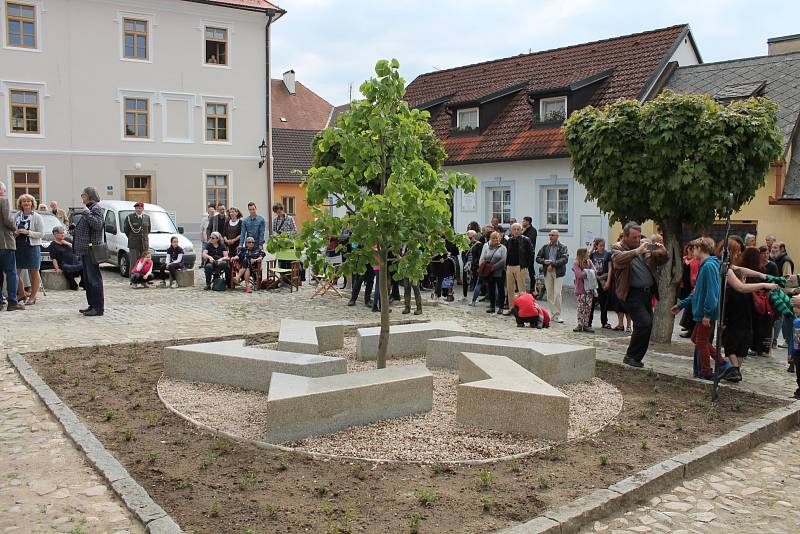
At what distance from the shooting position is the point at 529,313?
13156 millimetres

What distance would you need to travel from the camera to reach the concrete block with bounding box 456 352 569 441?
6543 millimetres

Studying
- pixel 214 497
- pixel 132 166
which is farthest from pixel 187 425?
pixel 132 166

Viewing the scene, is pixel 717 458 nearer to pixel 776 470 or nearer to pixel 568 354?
pixel 776 470

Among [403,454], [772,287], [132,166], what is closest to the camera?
[403,454]

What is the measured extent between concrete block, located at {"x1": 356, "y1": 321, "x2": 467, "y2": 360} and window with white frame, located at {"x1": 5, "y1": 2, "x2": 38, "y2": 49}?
27.0 m

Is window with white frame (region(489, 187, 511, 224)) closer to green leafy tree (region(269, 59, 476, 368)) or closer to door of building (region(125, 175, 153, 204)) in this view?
green leafy tree (region(269, 59, 476, 368))

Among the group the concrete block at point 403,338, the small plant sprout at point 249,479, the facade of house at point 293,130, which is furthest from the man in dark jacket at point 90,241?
the facade of house at point 293,130

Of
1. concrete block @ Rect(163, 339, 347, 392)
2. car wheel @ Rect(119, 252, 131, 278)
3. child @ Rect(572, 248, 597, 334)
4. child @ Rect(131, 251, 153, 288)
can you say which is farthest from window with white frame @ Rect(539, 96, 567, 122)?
concrete block @ Rect(163, 339, 347, 392)

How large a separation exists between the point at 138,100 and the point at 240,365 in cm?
2792

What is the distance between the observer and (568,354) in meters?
8.74

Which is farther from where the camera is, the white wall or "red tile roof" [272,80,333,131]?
"red tile roof" [272,80,333,131]

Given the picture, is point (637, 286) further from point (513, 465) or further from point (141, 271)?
point (141, 271)

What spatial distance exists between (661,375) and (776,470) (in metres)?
3.11

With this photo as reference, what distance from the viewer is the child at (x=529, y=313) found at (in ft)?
43.2
